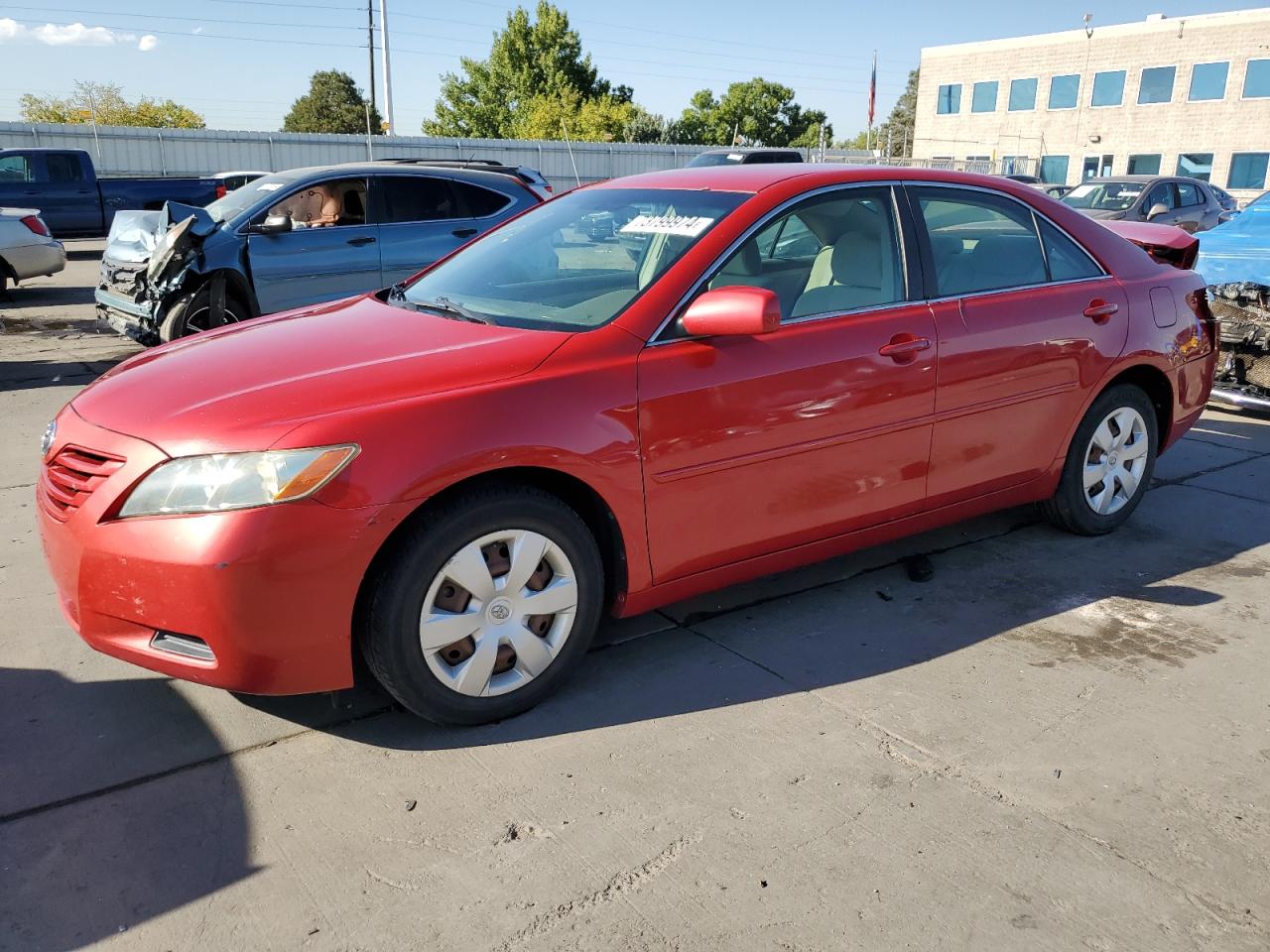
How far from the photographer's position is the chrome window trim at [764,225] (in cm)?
332

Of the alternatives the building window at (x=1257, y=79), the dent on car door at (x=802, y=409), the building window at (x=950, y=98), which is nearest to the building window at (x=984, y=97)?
the building window at (x=950, y=98)

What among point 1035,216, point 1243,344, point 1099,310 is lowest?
point 1243,344

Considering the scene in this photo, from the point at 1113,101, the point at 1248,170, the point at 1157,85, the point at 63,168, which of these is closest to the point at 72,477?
the point at 63,168

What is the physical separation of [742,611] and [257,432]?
202cm

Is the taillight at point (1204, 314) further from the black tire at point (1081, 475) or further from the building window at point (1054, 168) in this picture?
the building window at point (1054, 168)

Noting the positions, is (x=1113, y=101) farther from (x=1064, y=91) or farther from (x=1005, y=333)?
(x=1005, y=333)

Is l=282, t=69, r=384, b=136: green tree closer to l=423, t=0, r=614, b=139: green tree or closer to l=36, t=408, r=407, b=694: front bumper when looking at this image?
l=423, t=0, r=614, b=139: green tree

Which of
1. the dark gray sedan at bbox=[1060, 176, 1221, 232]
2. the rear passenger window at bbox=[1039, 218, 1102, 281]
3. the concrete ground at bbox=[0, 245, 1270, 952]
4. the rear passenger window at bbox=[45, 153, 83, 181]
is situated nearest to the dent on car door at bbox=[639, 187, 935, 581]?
the concrete ground at bbox=[0, 245, 1270, 952]

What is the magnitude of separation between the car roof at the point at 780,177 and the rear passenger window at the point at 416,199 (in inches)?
194

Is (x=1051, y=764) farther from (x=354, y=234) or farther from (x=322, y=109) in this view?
(x=322, y=109)

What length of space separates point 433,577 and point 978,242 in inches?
106

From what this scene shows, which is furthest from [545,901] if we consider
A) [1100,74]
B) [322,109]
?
[322,109]

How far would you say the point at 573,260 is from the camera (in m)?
3.91

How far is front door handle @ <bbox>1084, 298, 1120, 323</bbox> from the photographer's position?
4.44 meters
